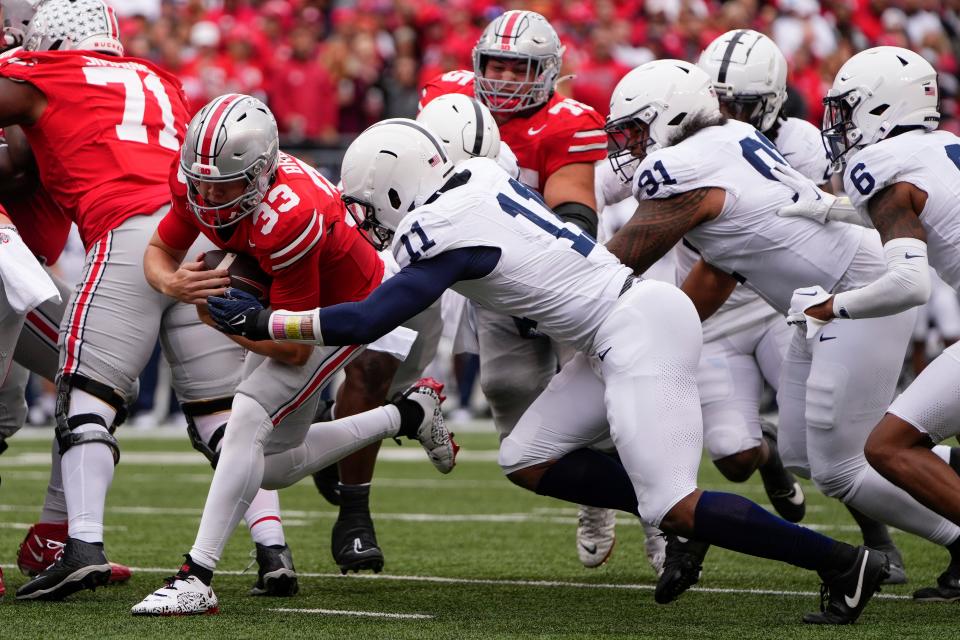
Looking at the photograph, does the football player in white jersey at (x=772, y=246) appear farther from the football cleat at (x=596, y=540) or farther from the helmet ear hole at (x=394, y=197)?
the football cleat at (x=596, y=540)

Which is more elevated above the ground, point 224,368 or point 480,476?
point 224,368

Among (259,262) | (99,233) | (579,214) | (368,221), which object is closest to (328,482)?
(579,214)

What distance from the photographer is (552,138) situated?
5.43 metres

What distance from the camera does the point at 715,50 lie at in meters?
5.24

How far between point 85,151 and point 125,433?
653 cm

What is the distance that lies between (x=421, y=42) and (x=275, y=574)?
29.6 feet

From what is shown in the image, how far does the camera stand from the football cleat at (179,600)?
13.3ft

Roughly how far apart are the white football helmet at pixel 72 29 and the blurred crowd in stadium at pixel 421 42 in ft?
20.0

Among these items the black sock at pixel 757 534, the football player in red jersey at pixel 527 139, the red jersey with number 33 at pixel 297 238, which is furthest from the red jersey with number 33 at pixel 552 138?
the black sock at pixel 757 534

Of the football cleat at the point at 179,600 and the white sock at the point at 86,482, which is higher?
the white sock at the point at 86,482

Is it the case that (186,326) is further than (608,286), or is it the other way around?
(186,326)

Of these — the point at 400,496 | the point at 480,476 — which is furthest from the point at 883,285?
the point at 480,476

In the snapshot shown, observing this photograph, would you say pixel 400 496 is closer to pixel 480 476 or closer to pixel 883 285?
pixel 480 476

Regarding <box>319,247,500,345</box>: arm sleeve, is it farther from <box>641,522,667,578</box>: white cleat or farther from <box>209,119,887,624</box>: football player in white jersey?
<box>641,522,667,578</box>: white cleat
